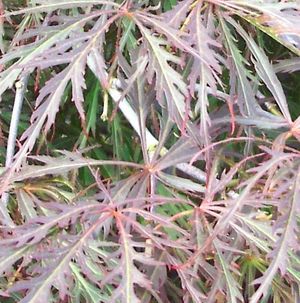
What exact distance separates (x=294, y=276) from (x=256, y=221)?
0.07m

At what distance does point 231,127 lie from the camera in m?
0.81

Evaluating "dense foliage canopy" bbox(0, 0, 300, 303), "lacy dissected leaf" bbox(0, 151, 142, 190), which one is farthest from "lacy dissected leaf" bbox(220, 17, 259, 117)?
"lacy dissected leaf" bbox(0, 151, 142, 190)

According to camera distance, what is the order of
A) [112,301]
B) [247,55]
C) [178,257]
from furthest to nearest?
[247,55] → [178,257] → [112,301]

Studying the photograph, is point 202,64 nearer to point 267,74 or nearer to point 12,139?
point 267,74

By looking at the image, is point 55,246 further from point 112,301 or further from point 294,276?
point 294,276

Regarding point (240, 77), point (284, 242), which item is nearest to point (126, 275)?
point (284, 242)

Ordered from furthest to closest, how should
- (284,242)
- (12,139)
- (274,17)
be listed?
(12,139)
(274,17)
(284,242)

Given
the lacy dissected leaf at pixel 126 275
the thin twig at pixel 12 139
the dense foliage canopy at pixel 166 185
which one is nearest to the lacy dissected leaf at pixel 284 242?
the dense foliage canopy at pixel 166 185

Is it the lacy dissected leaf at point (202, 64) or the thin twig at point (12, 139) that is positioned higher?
the lacy dissected leaf at point (202, 64)

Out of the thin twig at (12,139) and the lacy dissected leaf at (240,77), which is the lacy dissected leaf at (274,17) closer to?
the lacy dissected leaf at (240,77)

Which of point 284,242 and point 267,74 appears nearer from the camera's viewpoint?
point 284,242

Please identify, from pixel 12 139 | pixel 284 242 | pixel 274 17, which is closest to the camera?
pixel 284 242

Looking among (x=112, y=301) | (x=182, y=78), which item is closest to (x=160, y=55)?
(x=182, y=78)

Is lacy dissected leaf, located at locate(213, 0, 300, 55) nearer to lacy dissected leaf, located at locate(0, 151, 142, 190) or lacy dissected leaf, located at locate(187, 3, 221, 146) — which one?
lacy dissected leaf, located at locate(187, 3, 221, 146)
